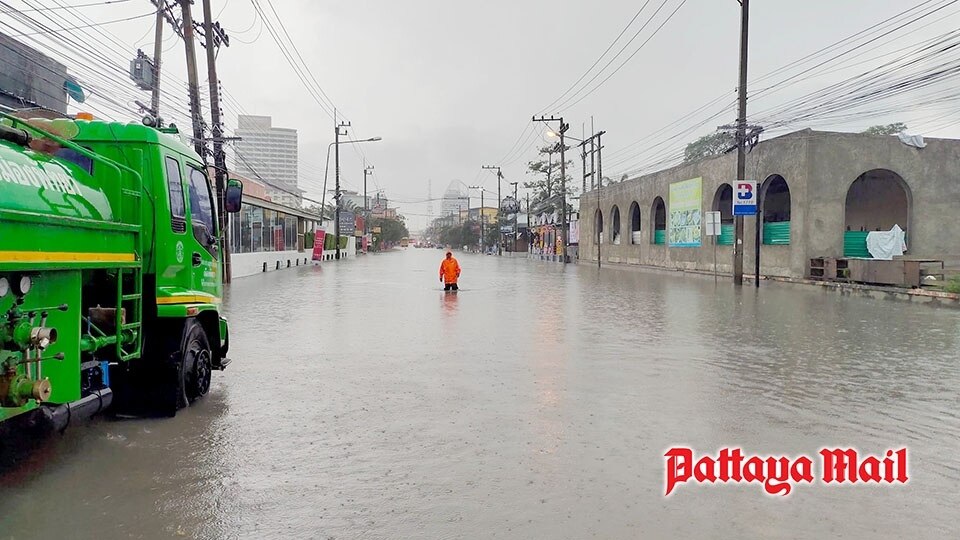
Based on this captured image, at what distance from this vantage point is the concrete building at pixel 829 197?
24.5m

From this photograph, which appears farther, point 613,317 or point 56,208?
point 613,317

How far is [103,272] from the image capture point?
204 inches

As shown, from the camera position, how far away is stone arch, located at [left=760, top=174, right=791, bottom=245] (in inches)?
1050

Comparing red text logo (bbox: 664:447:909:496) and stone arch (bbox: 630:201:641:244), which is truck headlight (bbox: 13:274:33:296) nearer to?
red text logo (bbox: 664:447:909:496)

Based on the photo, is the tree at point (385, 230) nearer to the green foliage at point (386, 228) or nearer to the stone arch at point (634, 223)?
the green foliage at point (386, 228)

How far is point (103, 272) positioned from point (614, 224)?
46.4 m

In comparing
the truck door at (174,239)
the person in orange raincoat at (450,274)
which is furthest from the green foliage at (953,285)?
the truck door at (174,239)

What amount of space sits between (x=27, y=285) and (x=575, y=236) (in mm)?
55186

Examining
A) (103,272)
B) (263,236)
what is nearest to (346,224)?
(263,236)

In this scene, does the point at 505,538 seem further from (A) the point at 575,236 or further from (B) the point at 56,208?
(A) the point at 575,236

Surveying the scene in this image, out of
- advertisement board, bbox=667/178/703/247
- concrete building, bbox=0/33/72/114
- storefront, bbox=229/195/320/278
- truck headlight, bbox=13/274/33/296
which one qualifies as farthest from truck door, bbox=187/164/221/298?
advertisement board, bbox=667/178/703/247

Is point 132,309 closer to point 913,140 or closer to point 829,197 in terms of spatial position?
point 829,197

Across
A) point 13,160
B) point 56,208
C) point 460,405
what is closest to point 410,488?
point 460,405

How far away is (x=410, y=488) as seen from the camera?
14.4ft
